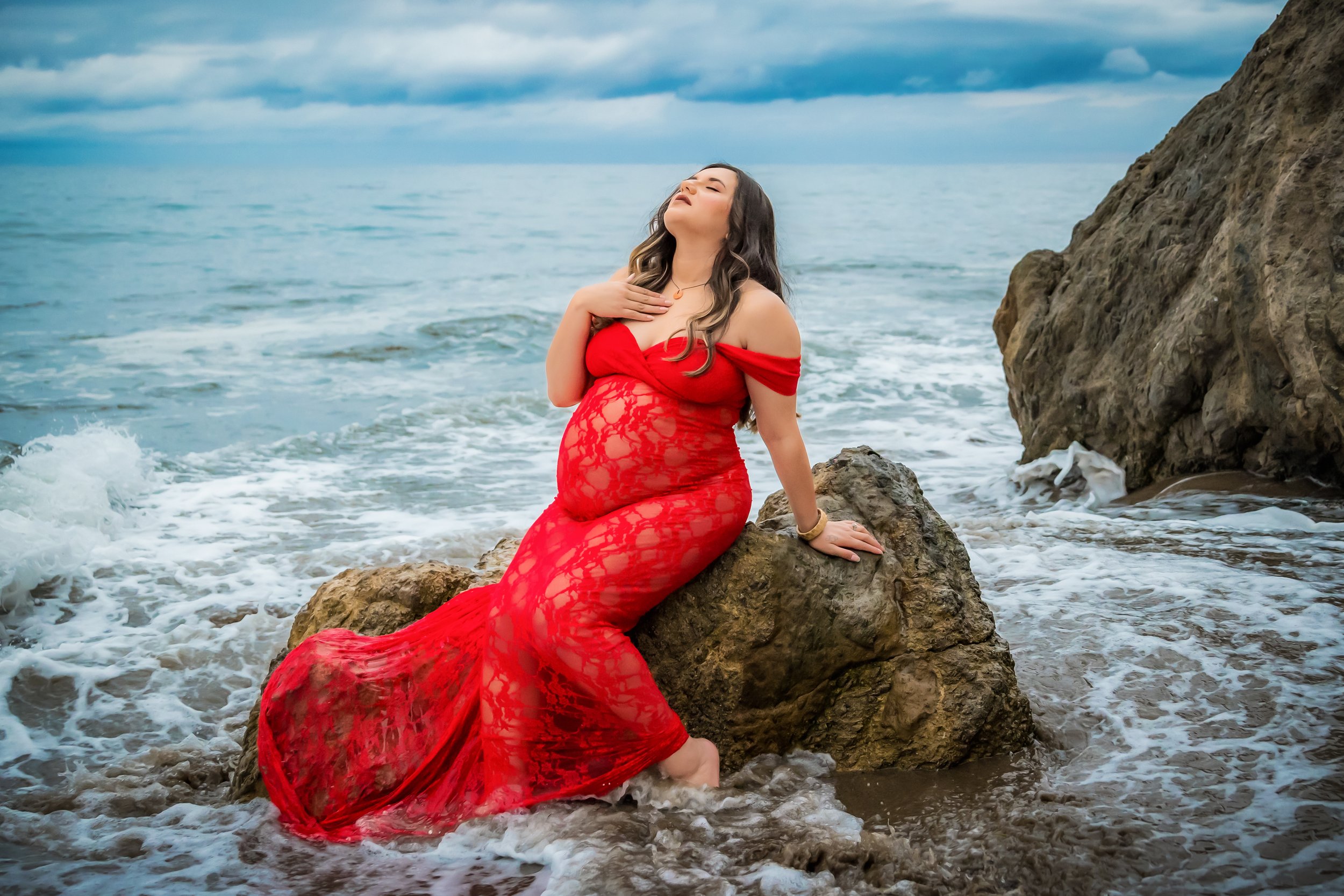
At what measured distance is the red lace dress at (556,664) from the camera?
312 cm

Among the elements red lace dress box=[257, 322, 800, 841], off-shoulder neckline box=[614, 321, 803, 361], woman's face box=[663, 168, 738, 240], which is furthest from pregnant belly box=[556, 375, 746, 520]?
woman's face box=[663, 168, 738, 240]

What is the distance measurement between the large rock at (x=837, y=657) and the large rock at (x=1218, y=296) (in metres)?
3.14

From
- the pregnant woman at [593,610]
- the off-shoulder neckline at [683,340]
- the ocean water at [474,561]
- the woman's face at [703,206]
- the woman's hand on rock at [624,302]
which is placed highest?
the woman's face at [703,206]

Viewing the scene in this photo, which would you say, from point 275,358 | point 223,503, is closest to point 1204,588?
point 223,503

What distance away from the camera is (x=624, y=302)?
3.40 meters

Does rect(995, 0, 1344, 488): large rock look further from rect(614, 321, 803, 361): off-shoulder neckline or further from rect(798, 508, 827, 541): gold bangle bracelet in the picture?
rect(614, 321, 803, 361): off-shoulder neckline

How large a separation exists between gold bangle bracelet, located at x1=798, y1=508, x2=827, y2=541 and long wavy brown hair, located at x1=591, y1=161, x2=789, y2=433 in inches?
15.8

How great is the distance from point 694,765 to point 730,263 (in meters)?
1.67

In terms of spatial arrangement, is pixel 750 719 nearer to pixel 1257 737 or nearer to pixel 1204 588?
pixel 1257 737

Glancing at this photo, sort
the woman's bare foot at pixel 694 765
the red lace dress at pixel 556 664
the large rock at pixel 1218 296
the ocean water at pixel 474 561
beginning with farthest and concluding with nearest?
1. the large rock at pixel 1218 296
2. the woman's bare foot at pixel 694 765
3. the red lace dress at pixel 556 664
4. the ocean water at pixel 474 561

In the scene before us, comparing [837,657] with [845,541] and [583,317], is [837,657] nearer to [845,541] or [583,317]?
[845,541]

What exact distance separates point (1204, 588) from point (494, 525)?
15.4 ft

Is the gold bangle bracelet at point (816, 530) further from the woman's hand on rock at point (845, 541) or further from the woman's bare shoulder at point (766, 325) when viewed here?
the woman's bare shoulder at point (766, 325)

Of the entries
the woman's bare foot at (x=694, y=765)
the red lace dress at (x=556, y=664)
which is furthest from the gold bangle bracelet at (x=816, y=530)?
the woman's bare foot at (x=694, y=765)
